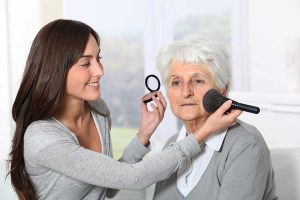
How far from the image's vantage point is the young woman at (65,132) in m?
1.49

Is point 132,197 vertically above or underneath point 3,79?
underneath

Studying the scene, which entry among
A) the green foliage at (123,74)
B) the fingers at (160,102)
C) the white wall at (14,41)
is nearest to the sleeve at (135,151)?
the fingers at (160,102)

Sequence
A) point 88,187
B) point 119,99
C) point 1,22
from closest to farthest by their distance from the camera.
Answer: point 88,187
point 1,22
point 119,99

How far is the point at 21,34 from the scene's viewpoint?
3553mm

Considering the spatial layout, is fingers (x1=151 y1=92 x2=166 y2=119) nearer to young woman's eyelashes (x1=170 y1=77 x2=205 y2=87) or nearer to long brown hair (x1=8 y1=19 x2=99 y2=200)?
young woman's eyelashes (x1=170 y1=77 x2=205 y2=87)

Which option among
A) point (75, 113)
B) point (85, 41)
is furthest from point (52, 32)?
point (75, 113)

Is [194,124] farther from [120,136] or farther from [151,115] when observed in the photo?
[120,136]

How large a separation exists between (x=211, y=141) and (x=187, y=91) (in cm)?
18

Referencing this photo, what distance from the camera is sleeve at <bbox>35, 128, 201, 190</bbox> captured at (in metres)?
1.49

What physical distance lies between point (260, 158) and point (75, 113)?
65 centimetres

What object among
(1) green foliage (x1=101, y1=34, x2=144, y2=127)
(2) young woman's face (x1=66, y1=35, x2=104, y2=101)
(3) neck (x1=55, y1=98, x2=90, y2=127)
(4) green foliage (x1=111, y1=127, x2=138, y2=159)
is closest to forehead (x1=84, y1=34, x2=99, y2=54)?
(2) young woman's face (x1=66, y1=35, x2=104, y2=101)

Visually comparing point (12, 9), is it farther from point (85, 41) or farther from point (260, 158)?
point (260, 158)

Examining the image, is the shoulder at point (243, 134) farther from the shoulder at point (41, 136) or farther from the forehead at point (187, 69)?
the shoulder at point (41, 136)

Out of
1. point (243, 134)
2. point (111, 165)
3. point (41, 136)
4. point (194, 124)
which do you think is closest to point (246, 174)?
point (243, 134)
